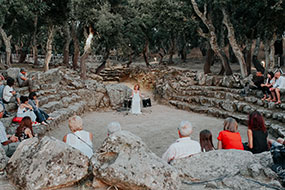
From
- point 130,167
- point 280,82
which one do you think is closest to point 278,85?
point 280,82

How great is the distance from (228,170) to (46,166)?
7.55ft

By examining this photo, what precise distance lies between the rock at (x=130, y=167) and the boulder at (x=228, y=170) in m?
0.40

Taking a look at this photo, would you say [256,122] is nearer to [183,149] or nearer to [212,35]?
[183,149]

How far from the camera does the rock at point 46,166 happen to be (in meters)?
2.47

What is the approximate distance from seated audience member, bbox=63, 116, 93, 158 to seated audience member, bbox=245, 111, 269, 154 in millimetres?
3181

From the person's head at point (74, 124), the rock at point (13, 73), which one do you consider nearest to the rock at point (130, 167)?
the person's head at point (74, 124)

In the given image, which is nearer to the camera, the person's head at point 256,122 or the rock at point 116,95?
the person's head at point 256,122

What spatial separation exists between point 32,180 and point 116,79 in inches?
785

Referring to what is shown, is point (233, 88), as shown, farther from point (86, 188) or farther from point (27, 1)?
point (27, 1)

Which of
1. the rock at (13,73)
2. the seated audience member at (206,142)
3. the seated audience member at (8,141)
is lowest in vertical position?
the seated audience member at (206,142)

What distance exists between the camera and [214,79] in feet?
44.3

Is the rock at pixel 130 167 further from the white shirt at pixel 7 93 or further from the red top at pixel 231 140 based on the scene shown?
the white shirt at pixel 7 93

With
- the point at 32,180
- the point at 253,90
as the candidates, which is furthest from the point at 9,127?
the point at 253,90

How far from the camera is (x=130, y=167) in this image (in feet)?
8.09
